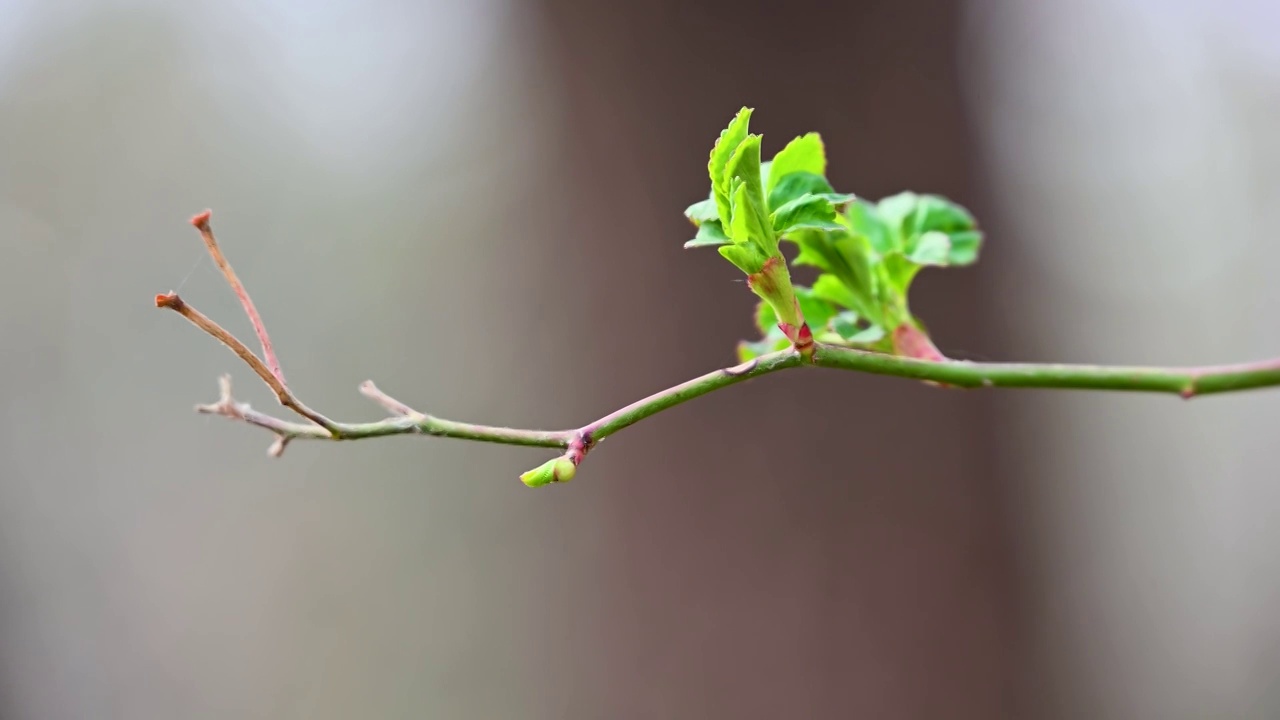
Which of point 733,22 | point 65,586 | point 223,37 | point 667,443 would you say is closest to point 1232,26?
point 733,22

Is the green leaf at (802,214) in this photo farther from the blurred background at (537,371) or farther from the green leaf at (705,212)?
the blurred background at (537,371)

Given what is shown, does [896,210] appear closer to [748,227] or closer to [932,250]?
[932,250]

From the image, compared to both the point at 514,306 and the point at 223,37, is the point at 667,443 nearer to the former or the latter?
the point at 514,306

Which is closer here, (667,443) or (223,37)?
(223,37)

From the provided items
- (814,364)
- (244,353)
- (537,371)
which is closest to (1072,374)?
(814,364)

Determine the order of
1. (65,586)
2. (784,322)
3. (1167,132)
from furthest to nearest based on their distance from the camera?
1. (1167,132)
2. (65,586)
3. (784,322)

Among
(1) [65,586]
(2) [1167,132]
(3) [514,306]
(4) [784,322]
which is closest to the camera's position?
(4) [784,322]
